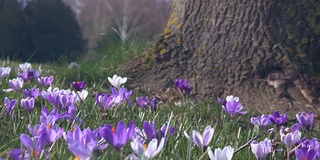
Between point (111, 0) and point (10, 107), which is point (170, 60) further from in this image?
point (111, 0)

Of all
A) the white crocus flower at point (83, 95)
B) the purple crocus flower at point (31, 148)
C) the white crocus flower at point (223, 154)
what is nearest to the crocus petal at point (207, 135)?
the white crocus flower at point (223, 154)

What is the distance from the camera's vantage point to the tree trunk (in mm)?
4297

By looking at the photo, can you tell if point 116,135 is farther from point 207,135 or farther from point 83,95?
point 83,95

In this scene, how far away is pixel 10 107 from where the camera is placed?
2.29 metres

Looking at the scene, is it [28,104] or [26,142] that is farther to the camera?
[28,104]

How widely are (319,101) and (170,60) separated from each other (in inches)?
49.2

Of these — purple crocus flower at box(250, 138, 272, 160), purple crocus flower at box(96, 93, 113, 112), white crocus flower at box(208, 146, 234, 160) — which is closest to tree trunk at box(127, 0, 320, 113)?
purple crocus flower at box(96, 93, 113, 112)

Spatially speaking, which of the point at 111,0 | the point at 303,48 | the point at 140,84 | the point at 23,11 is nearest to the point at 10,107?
the point at 140,84

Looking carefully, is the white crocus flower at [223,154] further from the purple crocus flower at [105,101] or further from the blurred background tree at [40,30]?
the blurred background tree at [40,30]

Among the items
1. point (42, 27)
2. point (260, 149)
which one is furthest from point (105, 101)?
point (42, 27)

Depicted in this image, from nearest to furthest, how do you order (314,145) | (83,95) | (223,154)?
1. (223,154)
2. (314,145)
3. (83,95)

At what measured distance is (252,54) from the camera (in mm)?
4457

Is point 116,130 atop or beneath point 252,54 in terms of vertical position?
atop

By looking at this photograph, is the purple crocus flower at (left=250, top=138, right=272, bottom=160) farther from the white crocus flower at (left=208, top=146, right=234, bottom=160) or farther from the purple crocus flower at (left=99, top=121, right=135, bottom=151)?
the purple crocus flower at (left=99, top=121, right=135, bottom=151)
